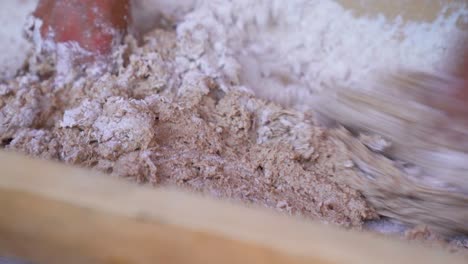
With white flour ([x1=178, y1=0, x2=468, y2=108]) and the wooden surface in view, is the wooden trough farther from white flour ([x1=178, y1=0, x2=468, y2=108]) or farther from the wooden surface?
white flour ([x1=178, y1=0, x2=468, y2=108])

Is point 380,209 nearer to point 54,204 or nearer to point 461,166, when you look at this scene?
point 461,166

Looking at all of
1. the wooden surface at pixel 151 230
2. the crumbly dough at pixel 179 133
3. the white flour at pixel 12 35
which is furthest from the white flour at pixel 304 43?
the wooden surface at pixel 151 230

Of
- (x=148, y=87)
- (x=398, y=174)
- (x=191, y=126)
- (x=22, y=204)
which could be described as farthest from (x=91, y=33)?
(x=398, y=174)

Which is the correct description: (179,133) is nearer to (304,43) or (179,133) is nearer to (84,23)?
(84,23)

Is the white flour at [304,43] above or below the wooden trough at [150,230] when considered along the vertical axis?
above

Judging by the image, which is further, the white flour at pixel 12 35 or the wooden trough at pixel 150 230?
the white flour at pixel 12 35

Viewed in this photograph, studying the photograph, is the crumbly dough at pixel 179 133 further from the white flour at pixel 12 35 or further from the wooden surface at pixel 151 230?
the wooden surface at pixel 151 230
